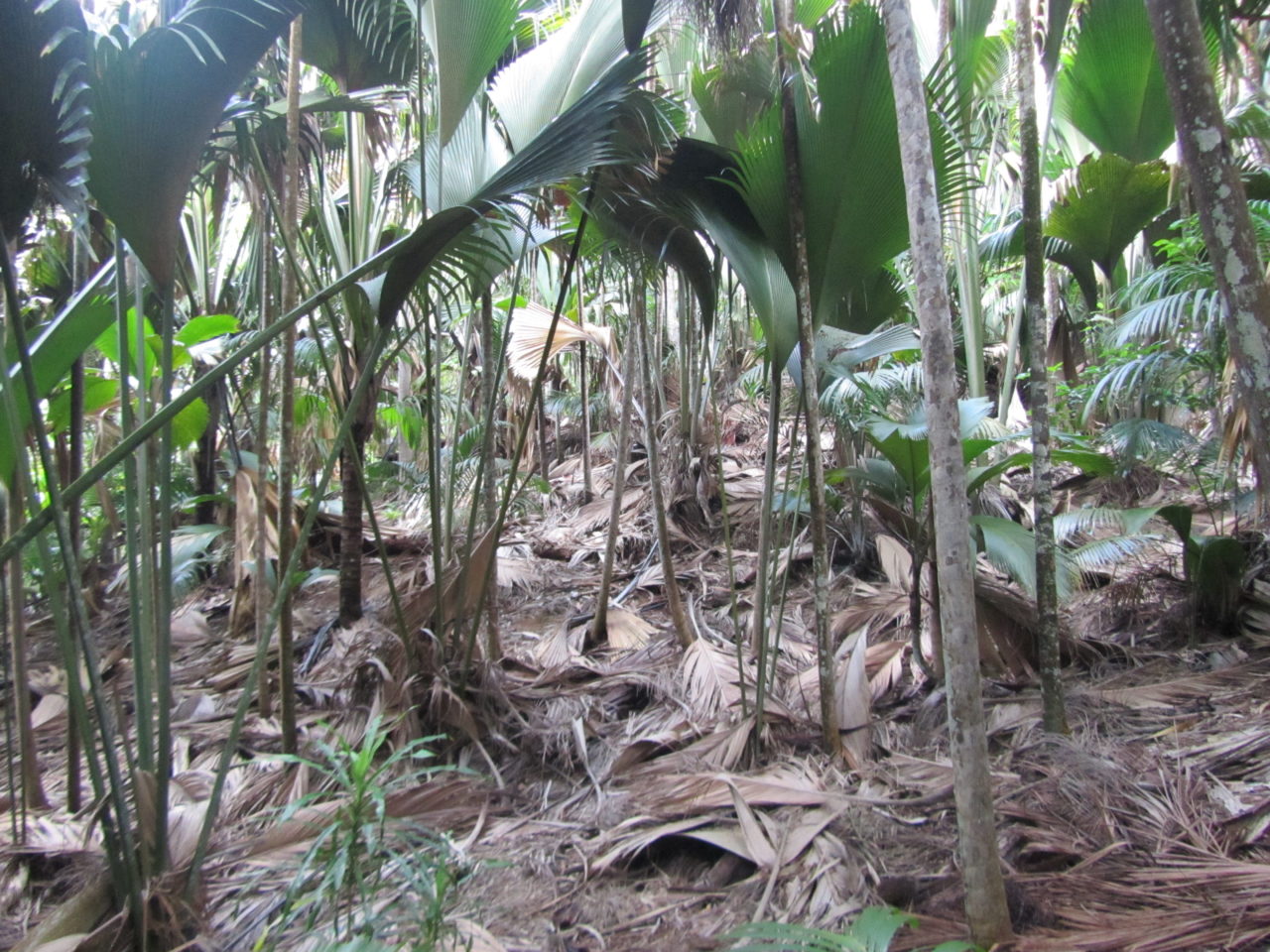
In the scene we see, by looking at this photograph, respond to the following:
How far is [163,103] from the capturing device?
1.69m

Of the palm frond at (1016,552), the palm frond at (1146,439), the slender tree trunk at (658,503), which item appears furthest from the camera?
the palm frond at (1146,439)

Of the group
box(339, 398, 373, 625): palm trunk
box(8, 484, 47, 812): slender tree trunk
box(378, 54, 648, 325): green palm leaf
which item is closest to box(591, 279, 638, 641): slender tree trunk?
box(339, 398, 373, 625): palm trunk

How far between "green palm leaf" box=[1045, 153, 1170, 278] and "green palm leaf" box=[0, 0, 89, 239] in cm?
540

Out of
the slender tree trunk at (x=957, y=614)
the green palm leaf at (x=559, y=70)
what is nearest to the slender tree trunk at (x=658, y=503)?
the green palm leaf at (x=559, y=70)

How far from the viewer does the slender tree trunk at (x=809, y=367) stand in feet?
8.10

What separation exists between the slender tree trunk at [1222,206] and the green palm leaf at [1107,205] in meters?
3.65

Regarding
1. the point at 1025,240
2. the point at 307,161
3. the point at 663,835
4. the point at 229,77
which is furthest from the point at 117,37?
the point at 1025,240

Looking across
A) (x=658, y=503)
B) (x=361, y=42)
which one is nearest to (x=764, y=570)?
(x=658, y=503)

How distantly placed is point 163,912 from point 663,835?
1.30 metres

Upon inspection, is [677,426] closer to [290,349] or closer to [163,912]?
[290,349]

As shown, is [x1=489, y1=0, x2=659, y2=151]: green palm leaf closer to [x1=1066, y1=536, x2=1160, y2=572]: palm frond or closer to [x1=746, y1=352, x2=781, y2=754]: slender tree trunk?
[x1=746, y1=352, x2=781, y2=754]: slender tree trunk

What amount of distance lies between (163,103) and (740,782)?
2487 mm

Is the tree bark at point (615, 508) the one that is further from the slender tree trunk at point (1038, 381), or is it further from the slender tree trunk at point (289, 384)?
the slender tree trunk at point (1038, 381)

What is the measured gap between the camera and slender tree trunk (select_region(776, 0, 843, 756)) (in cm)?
247
